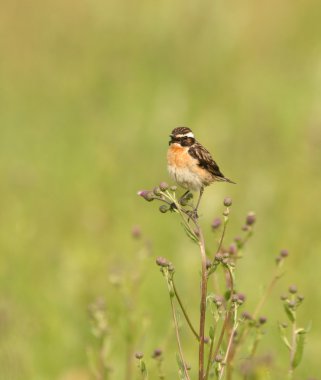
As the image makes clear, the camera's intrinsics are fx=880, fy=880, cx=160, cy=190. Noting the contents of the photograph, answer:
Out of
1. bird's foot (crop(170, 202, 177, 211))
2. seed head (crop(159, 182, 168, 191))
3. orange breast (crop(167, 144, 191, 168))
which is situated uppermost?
seed head (crop(159, 182, 168, 191))

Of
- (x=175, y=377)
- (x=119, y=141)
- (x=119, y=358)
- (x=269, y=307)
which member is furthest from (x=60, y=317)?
(x=119, y=141)

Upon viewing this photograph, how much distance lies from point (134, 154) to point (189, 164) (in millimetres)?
5416

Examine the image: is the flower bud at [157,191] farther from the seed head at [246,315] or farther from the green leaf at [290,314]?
the green leaf at [290,314]

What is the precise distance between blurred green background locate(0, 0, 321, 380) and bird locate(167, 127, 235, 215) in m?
0.92

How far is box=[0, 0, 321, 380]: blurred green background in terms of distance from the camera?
8.47 m

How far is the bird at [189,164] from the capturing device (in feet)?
21.0

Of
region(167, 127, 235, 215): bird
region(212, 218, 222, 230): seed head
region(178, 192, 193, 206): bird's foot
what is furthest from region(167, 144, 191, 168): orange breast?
region(212, 218, 222, 230): seed head

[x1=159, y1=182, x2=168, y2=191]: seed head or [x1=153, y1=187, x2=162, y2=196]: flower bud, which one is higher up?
[x1=159, y1=182, x2=168, y2=191]: seed head

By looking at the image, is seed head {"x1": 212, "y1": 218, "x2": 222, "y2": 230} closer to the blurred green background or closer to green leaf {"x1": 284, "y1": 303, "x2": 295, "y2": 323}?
green leaf {"x1": 284, "y1": 303, "x2": 295, "y2": 323}

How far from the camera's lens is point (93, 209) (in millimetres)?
10734

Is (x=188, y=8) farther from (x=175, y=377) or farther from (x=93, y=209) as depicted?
(x=175, y=377)

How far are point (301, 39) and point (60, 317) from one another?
939 cm

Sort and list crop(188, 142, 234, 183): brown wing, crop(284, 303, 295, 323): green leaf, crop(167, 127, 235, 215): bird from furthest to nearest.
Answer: crop(188, 142, 234, 183): brown wing → crop(167, 127, 235, 215): bird → crop(284, 303, 295, 323): green leaf

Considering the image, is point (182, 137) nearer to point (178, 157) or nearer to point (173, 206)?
point (178, 157)
